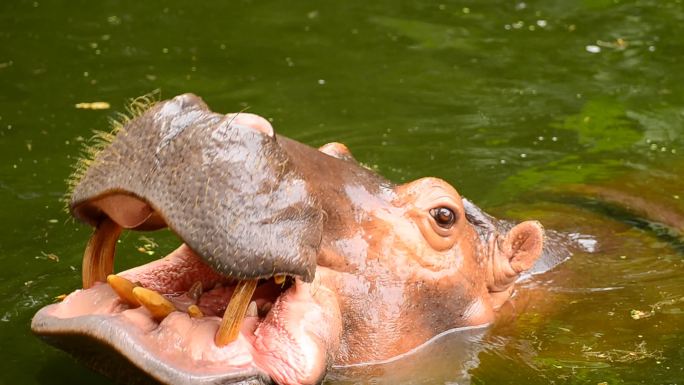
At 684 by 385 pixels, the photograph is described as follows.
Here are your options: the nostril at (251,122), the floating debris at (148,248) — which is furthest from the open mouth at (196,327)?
the floating debris at (148,248)

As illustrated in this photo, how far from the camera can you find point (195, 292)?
5.16m

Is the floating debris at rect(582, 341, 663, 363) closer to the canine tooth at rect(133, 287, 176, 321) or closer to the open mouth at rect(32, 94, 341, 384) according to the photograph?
the open mouth at rect(32, 94, 341, 384)

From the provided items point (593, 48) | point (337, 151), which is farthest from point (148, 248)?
point (593, 48)

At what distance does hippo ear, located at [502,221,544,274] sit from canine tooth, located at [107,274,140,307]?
198 cm

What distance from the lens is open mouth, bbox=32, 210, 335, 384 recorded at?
464cm

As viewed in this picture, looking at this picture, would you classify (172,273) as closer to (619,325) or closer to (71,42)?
(619,325)

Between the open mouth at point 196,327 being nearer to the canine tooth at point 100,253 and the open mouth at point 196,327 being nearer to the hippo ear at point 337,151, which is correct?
the canine tooth at point 100,253

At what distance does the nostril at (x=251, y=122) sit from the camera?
4730mm

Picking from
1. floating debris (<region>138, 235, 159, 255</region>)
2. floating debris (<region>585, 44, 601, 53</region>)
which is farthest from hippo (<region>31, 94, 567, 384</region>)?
floating debris (<region>585, 44, 601, 53</region>)

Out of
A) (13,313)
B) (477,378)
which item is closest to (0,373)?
(13,313)

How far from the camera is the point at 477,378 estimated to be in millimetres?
5719

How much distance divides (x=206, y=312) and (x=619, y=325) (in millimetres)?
2223

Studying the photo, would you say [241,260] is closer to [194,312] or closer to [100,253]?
[194,312]

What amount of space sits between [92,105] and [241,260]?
17.6ft
